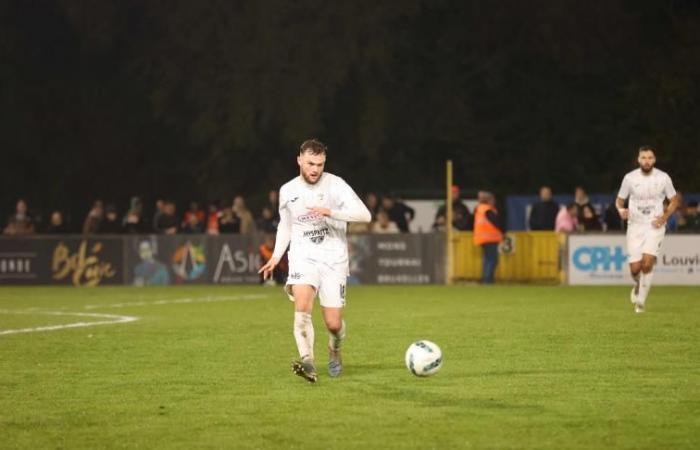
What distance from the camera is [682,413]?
34.9 feet

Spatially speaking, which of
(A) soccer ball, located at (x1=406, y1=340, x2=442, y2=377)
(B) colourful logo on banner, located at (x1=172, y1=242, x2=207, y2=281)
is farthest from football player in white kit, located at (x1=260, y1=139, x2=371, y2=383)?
(B) colourful logo on banner, located at (x1=172, y1=242, x2=207, y2=281)

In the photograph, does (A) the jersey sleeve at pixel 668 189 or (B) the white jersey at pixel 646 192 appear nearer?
(A) the jersey sleeve at pixel 668 189

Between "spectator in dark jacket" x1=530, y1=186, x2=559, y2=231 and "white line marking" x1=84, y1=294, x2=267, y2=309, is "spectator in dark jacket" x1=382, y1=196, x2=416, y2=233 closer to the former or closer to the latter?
"spectator in dark jacket" x1=530, y1=186, x2=559, y2=231

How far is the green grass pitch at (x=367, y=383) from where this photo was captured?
32.5ft

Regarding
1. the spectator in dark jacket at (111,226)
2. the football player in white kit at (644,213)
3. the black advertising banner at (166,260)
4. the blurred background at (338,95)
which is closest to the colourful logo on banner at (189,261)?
the black advertising banner at (166,260)

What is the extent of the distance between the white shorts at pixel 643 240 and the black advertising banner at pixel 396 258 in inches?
462

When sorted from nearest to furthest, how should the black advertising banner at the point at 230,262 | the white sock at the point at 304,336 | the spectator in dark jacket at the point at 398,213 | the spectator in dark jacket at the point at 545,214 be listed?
1. the white sock at the point at 304,336
2. the spectator in dark jacket at the point at 545,214
3. the black advertising banner at the point at 230,262
4. the spectator in dark jacket at the point at 398,213

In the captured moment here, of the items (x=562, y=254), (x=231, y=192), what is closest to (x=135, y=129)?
(x=231, y=192)

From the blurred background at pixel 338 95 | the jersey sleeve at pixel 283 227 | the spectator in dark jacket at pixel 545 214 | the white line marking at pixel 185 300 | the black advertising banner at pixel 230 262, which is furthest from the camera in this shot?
the blurred background at pixel 338 95

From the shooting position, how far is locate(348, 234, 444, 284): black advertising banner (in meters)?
32.6

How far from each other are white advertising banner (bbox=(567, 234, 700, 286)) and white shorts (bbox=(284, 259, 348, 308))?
18216 mm

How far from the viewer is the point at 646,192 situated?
20812 millimetres

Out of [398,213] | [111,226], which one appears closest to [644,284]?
[398,213]

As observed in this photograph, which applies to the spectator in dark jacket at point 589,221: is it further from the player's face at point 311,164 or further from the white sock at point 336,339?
the player's face at point 311,164
